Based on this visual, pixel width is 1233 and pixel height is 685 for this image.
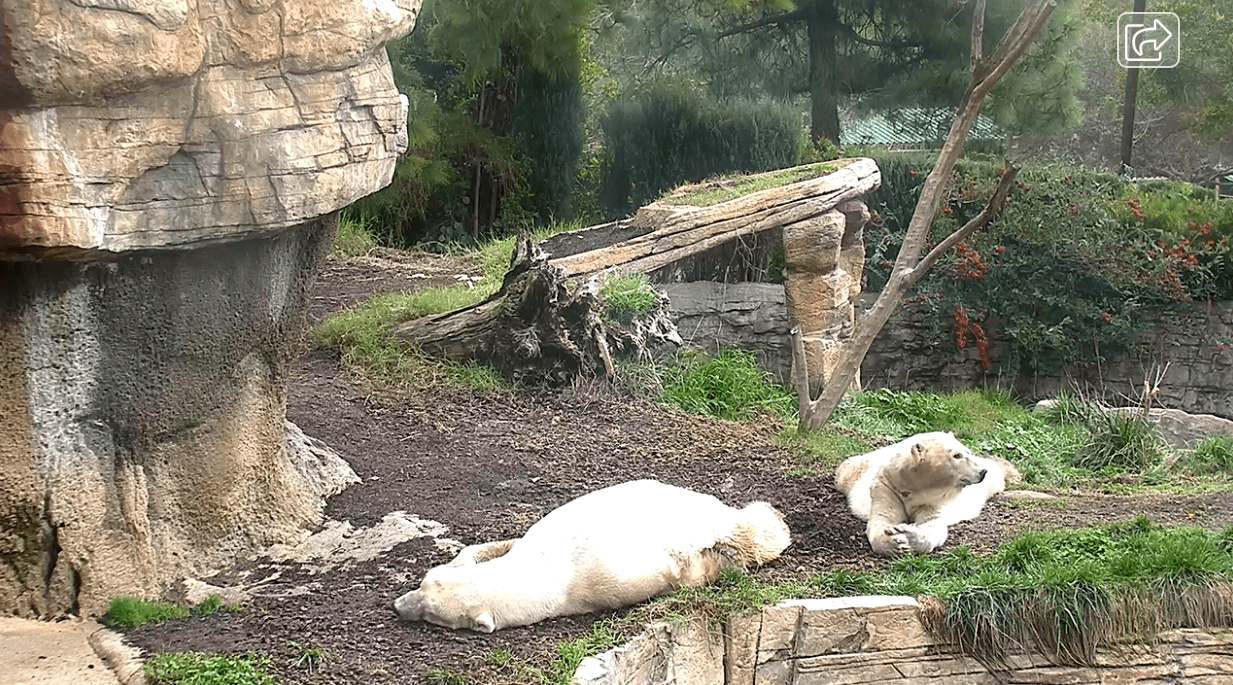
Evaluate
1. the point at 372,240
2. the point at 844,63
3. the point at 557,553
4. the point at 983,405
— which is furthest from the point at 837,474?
the point at 844,63

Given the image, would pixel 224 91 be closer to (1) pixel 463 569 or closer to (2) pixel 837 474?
(1) pixel 463 569

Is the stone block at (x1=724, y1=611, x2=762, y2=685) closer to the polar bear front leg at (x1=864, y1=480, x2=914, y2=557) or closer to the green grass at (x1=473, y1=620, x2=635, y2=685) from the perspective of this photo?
the green grass at (x1=473, y1=620, x2=635, y2=685)

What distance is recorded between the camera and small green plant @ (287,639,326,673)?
4219 millimetres

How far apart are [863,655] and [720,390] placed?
3.94 metres

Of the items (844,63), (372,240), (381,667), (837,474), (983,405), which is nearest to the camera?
(381,667)

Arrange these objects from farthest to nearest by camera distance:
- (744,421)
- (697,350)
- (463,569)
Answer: (697,350) → (744,421) → (463,569)

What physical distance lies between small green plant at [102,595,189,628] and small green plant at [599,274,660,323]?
16.5 ft

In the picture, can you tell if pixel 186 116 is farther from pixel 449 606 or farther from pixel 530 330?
pixel 530 330

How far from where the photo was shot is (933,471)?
5957 mm

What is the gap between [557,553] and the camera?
190 inches

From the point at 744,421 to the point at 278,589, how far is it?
4288 mm

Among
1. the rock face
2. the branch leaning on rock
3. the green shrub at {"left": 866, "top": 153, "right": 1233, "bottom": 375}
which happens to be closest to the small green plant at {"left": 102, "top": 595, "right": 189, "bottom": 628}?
the rock face

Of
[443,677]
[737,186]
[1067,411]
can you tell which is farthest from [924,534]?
[737,186]

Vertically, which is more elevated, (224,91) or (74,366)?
(224,91)
